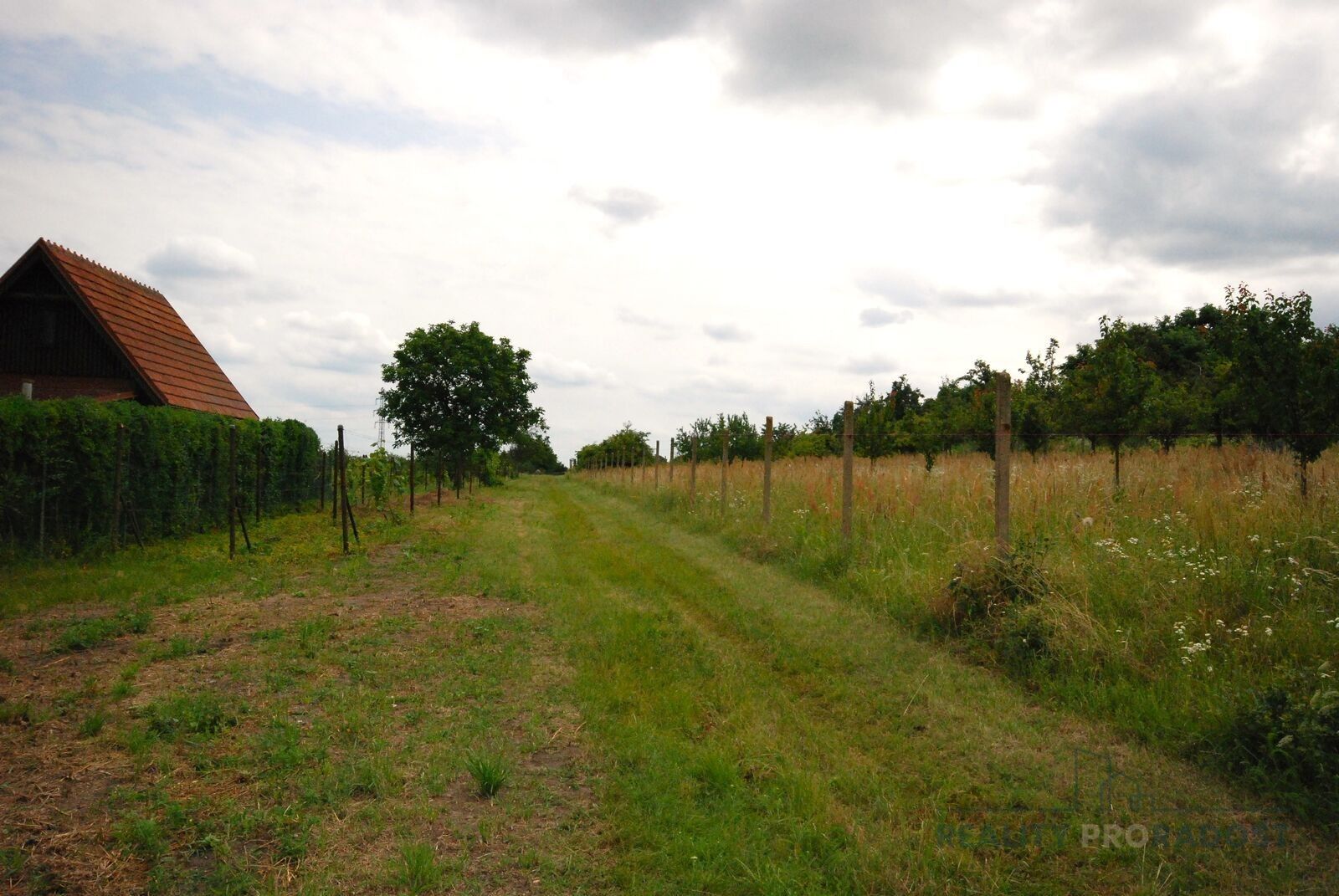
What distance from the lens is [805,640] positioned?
728cm

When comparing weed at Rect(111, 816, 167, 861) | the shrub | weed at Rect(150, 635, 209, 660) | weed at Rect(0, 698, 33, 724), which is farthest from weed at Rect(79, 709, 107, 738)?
the shrub

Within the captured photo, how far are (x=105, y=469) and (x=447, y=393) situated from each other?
21773 mm

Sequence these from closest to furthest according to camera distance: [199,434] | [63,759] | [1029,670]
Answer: [63,759]
[1029,670]
[199,434]

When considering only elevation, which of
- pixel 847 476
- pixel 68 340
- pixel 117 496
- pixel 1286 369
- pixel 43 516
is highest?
pixel 68 340

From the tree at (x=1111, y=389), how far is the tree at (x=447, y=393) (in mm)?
23826

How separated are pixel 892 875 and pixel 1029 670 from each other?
3.11 m

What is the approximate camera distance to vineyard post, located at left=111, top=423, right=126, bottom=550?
39.0 ft

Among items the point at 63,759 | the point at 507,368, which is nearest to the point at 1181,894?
the point at 63,759

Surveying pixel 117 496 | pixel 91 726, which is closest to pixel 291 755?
pixel 91 726

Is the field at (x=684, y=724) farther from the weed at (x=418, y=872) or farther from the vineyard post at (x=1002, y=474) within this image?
the vineyard post at (x=1002, y=474)

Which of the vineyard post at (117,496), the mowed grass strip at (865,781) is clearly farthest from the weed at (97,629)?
the vineyard post at (117,496)

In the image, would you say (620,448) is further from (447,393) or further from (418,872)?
(418,872)

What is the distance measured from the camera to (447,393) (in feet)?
112

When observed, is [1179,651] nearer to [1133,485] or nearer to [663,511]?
[1133,485]
